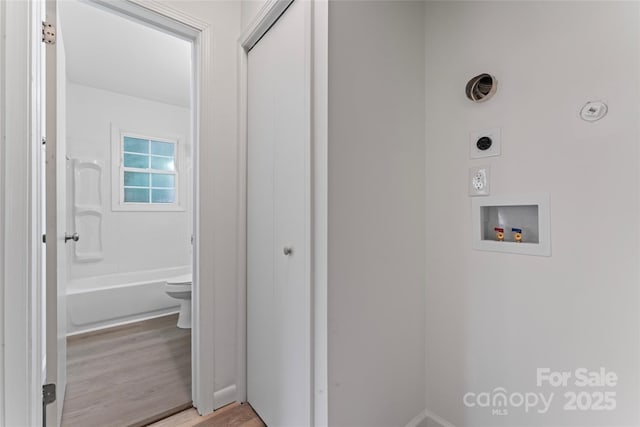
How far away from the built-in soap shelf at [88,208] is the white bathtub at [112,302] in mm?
307

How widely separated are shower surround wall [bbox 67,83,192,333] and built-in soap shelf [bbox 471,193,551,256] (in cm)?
306

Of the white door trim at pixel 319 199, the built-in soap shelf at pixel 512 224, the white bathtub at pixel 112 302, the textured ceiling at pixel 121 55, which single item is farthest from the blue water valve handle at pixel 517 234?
the white bathtub at pixel 112 302

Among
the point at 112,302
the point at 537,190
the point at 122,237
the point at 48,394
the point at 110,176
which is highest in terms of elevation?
the point at 110,176

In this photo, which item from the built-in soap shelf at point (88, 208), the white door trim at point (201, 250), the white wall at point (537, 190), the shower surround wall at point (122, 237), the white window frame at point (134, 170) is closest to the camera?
the white wall at point (537, 190)

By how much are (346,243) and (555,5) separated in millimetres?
1195

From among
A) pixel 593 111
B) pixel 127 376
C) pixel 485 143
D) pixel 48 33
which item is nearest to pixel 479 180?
pixel 485 143

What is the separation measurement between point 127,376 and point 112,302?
1.11m

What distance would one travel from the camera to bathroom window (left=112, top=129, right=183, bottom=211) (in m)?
3.27

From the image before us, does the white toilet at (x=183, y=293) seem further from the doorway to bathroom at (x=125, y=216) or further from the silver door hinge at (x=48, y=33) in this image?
the silver door hinge at (x=48, y=33)

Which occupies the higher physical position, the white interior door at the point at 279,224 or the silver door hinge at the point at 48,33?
the silver door hinge at the point at 48,33

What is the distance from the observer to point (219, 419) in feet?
4.74

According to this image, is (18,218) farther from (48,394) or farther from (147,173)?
(147,173)

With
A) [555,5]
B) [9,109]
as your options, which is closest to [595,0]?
[555,5]

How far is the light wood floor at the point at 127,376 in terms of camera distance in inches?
58.1
